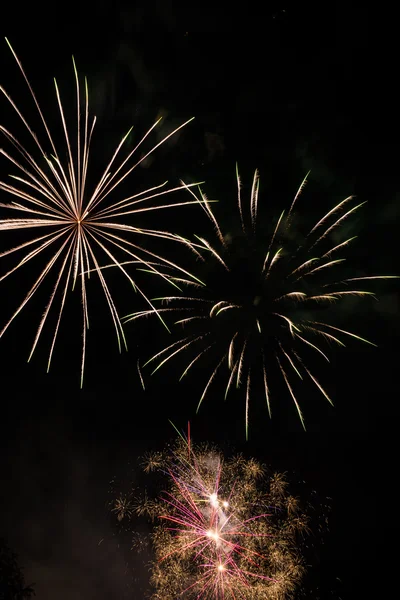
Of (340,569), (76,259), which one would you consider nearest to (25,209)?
(76,259)

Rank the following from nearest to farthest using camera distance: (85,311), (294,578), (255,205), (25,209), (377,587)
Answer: (25,209), (85,311), (255,205), (294,578), (377,587)

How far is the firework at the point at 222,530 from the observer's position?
16.8m

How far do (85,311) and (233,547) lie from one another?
15008 millimetres

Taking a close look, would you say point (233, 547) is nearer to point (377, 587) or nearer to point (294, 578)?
point (294, 578)

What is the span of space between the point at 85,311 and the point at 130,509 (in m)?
13.0

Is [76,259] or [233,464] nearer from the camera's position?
[76,259]

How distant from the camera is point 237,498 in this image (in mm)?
17438

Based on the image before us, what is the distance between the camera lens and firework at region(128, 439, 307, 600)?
55.1 feet

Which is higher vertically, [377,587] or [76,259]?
[76,259]

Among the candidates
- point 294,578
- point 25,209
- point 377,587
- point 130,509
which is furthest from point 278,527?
point 25,209

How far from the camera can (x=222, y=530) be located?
1688 centimetres

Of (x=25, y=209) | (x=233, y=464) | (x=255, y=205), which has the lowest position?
(x=233, y=464)

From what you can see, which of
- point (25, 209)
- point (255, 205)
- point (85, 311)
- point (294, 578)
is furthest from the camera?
point (294, 578)

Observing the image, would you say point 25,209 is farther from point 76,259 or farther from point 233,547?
point 233,547
